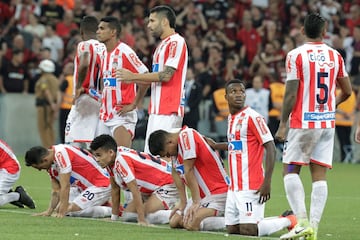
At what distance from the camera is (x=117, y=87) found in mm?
15617

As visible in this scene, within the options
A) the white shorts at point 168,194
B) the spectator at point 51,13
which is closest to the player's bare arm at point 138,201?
the white shorts at point 168,194

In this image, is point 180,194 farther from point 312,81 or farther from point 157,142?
point 312,81

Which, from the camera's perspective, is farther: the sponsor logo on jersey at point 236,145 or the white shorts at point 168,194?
the white shorts at point 168,194

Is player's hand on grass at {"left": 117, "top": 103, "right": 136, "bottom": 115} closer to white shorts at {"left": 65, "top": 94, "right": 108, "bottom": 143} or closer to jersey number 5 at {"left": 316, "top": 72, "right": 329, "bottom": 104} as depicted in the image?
white shorts at {"left": 65, "top": 94, "right": 108, "bottom": 143}

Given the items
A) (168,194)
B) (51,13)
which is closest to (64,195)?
(168,194)

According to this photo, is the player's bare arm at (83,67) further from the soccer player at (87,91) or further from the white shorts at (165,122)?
the white shorts at (165,122)

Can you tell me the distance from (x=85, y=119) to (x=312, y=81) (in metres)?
5.03

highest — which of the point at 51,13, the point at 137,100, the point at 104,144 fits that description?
the point at 51,13

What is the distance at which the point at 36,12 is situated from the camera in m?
30.7

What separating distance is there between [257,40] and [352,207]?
13750 mm

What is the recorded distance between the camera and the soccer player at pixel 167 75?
14328 mm

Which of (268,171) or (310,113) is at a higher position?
(310,113)

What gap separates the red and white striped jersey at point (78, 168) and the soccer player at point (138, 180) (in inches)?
25.2

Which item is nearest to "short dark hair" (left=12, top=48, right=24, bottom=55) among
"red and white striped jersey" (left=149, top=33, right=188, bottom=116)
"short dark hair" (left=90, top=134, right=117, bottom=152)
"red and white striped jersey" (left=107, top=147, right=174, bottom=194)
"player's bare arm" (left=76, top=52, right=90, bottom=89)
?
"player's bare arm" (left=76, top=52, right=90, bottom=89)
